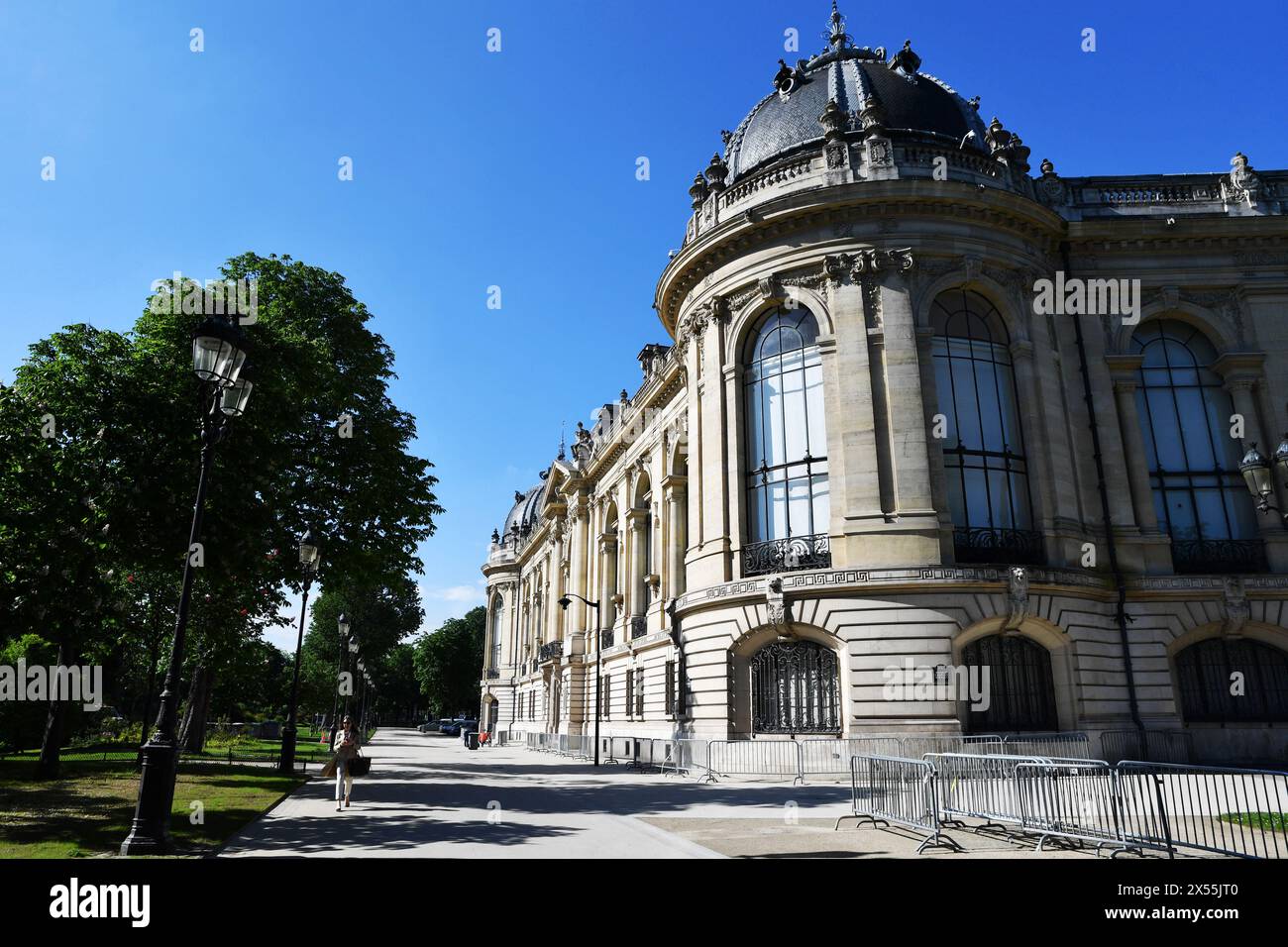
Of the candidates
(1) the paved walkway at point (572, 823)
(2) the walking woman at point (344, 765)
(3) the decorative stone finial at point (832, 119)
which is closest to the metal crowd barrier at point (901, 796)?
(1) the paved walkway at point (572, 823)

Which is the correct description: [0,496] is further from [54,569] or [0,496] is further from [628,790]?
[628,790]

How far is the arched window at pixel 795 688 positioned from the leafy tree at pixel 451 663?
77.2 m

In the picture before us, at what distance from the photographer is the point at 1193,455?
2622cm

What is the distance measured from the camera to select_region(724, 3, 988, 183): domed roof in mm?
28562

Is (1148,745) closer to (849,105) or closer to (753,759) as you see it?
(753,759)

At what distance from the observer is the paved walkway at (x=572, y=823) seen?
10688 mm

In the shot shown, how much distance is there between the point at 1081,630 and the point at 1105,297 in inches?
451

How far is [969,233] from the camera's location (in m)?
25.3

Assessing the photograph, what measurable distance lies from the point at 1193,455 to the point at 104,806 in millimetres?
30804

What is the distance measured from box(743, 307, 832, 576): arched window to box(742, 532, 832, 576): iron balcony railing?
0.10 feet

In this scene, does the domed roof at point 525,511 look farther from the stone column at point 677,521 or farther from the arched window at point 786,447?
the arched window at point 786,447

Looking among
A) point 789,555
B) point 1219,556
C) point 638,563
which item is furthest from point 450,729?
point 1219,556

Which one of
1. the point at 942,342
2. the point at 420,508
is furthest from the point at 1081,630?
the point at 420,508

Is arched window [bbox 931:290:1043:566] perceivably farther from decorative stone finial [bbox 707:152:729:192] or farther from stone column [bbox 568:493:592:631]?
stone column [bbox 568:493:592:631]
